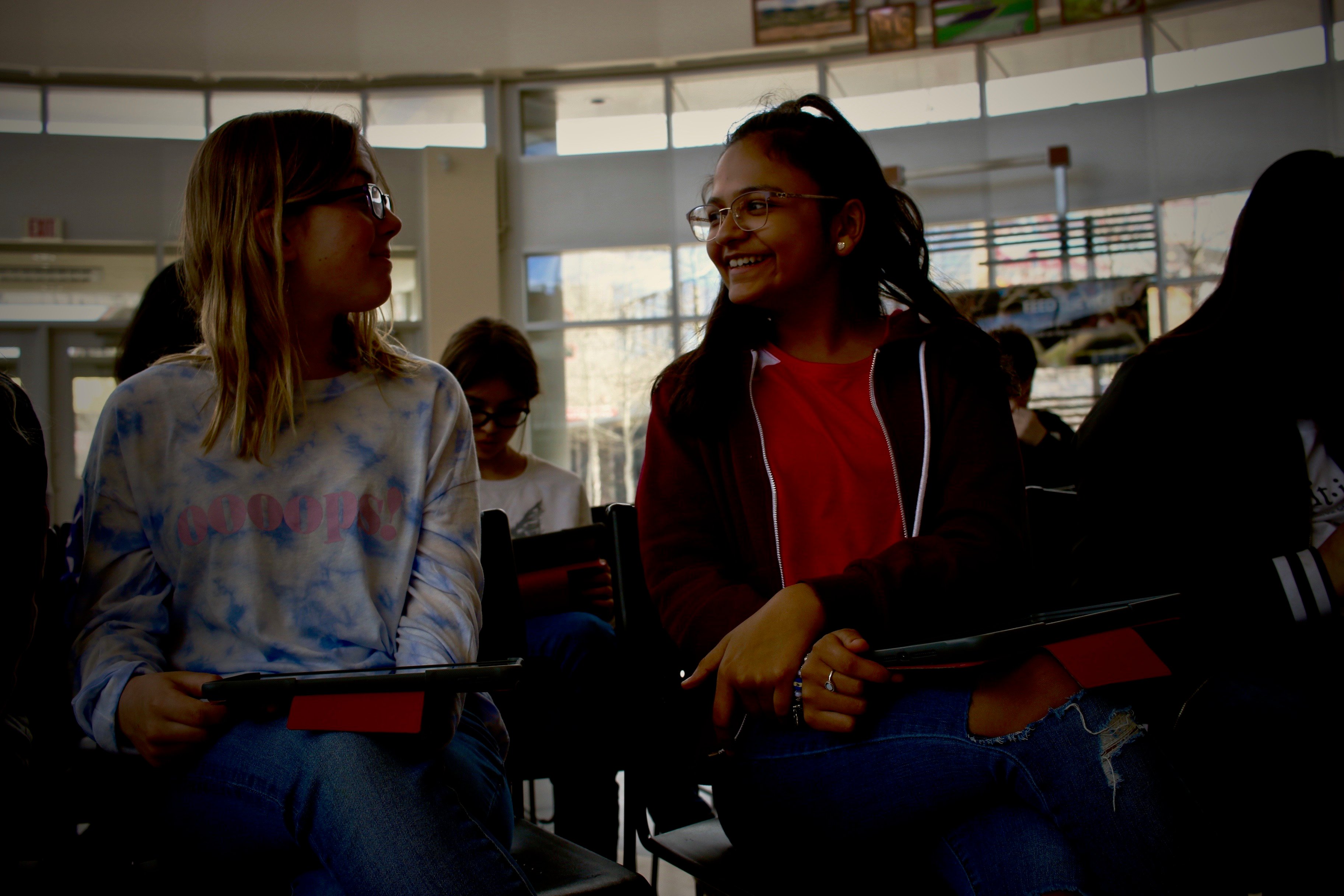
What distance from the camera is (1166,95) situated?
7.42 meters

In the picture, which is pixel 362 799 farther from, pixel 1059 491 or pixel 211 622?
pixel 1059 491

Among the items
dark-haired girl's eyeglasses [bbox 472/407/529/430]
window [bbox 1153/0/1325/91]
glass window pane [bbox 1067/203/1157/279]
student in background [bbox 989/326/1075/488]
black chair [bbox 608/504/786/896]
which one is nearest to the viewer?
black chair [bbox 608/504/786/896]

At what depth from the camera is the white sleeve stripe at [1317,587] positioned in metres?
1.28

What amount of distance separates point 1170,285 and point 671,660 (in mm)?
7334

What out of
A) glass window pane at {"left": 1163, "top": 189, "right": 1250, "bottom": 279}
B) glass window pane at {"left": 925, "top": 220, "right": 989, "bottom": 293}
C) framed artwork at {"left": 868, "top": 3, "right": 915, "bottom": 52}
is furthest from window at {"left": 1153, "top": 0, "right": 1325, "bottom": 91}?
framed artwork at {"left": 868, "top": 3, "right": 915, "bottom": 52}

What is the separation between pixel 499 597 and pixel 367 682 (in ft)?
1.78

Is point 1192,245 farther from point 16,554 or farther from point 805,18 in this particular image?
point 16,554

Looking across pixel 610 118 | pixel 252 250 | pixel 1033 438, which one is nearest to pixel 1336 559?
pixel 252 250

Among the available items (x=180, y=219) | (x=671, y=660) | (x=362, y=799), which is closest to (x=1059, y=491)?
(x=671, y=660)

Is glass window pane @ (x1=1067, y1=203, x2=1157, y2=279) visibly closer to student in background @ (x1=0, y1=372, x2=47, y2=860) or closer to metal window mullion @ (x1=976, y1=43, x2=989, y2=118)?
metal window mullion @ (x1=976, y1=43, x2=989, y2=118)

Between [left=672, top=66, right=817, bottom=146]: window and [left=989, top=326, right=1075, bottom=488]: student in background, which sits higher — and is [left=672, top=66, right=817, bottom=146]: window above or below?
above

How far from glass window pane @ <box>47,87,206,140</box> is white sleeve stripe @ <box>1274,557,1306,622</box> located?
29.8 ft

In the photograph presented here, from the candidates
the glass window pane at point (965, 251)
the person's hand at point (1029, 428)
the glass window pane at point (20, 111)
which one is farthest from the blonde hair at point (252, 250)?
the glass window pane at point (20, 111)

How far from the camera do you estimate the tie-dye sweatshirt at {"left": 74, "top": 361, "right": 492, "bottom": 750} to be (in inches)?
44.9
